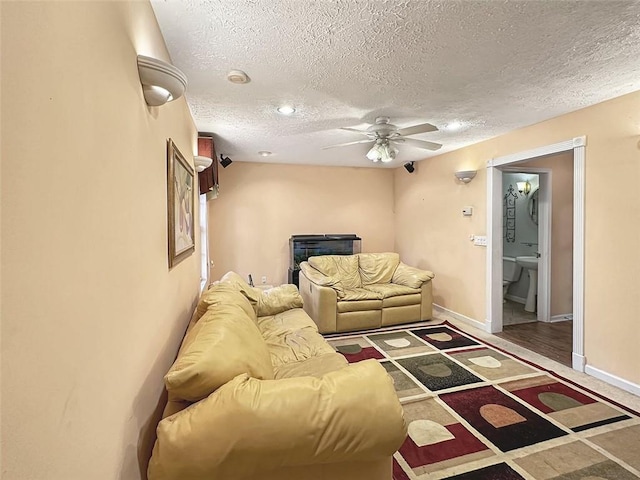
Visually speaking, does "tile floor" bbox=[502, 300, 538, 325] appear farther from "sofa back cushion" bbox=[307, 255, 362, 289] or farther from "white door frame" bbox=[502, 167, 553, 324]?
"sofa back cushion" bbox=[307, 255, 362, 289]

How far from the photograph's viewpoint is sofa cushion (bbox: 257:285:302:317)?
3121mm

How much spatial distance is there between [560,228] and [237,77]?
4460mm

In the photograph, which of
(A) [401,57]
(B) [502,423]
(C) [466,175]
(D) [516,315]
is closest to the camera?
(A) [401,57]

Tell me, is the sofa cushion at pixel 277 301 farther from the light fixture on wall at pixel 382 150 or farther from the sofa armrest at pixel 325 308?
the light fixture on wall at pixel 382 150

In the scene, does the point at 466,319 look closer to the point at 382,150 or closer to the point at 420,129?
the point at 382,150

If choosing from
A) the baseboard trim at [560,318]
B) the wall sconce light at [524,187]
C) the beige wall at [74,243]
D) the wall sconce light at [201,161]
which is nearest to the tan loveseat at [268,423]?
the beige wall at [74,243]

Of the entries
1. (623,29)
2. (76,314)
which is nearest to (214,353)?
(76,314)

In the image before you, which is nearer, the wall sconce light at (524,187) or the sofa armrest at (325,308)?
the sofa armrest at (325,308)

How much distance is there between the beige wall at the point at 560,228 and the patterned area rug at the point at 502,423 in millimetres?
1861

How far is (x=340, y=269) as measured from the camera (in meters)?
4.68

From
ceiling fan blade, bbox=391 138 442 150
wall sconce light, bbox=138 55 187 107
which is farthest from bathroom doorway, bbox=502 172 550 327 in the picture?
wall sconce light, bbox=138 55 187 107

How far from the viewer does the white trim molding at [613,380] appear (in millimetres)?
2500

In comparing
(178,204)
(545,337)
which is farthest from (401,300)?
(178,204)

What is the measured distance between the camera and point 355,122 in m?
3.21
